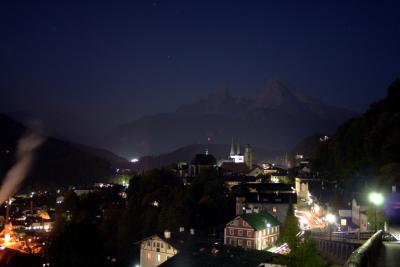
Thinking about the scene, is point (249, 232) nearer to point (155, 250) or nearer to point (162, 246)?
point (162, 246)

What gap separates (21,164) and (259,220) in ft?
448

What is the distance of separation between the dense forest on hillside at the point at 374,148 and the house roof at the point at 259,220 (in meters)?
7.42

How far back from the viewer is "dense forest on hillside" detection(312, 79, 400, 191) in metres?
29.7

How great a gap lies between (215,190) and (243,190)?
2.96 meters

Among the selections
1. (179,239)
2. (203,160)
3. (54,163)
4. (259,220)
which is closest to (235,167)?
(203,160)

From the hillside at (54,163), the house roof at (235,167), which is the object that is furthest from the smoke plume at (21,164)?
the house roof at (235,167)

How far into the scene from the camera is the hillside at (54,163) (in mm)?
141625

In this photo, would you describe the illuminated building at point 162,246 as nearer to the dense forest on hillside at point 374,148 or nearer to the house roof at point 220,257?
the house roof at point 220,257

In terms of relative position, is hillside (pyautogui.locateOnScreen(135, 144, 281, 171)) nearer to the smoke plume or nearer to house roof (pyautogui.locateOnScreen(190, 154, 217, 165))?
the smoke plume

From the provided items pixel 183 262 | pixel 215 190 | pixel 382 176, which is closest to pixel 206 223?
pixel 215 190

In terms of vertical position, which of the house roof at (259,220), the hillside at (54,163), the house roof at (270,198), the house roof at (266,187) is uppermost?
the hillside at (54,163)

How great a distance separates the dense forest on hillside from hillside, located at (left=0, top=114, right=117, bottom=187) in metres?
107

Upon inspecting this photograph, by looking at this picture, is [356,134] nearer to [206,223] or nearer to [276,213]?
[276,213]

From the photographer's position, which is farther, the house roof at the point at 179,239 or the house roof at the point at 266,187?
the house roof at the point at 266,187
